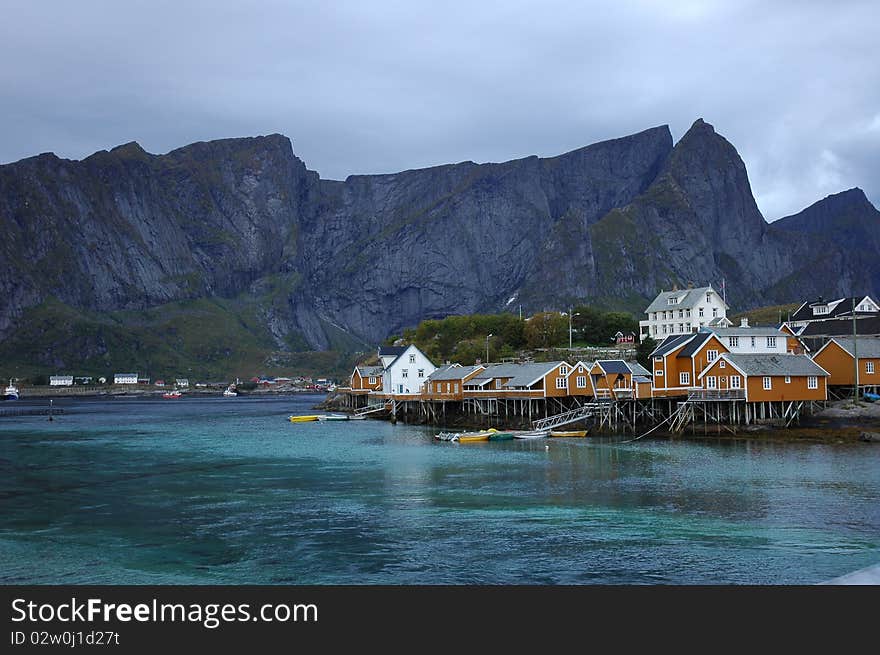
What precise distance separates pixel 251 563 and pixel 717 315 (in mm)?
101920

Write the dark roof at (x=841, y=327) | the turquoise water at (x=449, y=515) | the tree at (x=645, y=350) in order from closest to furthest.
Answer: the turquoise water at (x=449, y=515) → the dark roof at (x=841, y=327) → the tree at (x=645, y=350)

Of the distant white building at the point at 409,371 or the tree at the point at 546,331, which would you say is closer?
the distant white building at the point at 409,371

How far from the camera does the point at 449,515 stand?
111ft

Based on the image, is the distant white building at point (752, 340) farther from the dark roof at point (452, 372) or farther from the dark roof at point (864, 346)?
the dark roof at point (452, 372)

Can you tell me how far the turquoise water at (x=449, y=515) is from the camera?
81.4 ft

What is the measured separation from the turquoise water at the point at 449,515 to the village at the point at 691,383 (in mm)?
8128

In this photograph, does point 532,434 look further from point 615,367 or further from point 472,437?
point 615,367

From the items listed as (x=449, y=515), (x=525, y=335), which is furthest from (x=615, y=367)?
(x=525, y=335)

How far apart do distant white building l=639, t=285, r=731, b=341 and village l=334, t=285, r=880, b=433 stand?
16.1m

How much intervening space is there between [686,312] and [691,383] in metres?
49.3

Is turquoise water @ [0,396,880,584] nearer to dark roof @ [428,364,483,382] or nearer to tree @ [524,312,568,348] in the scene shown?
dark roof @ [428,364,483,382]

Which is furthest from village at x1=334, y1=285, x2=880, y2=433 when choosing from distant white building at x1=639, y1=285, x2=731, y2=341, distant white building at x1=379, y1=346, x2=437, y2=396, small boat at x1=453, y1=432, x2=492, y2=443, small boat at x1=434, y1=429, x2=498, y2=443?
distant white building at x1=639, y1=285, x2=731, y2=341

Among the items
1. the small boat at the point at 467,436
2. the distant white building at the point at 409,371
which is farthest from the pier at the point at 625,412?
the small boat at the point at 467,436
